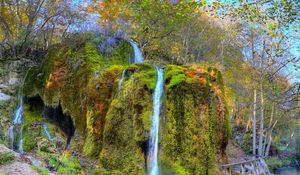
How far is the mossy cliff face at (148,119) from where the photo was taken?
860cm

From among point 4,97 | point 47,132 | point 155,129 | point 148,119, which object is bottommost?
point 47,132

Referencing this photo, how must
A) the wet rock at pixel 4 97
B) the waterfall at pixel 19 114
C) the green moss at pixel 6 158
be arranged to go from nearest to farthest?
the green moss at pixel 6 158, the waterfall at pixel 19 114, the wet rock at pixel 4 97

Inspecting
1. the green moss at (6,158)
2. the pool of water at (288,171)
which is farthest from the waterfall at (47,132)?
the pool of water at (288,171)

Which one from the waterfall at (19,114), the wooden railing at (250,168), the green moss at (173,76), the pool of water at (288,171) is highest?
the green moss at (173,76)

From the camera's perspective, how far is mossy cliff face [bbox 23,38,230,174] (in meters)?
8.60

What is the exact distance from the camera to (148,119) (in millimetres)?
8711

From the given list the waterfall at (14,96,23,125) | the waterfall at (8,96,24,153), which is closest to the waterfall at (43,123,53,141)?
the waterfall at (8,96,24,153)

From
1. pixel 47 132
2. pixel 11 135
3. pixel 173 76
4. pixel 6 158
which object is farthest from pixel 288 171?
pixel 6 158

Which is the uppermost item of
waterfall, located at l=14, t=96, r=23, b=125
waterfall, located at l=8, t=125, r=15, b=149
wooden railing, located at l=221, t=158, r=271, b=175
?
waterfall, located at l=14, t=96, r=23, b=125

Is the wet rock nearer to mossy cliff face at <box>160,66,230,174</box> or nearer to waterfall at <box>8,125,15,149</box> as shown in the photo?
waterfall at <box>8,125,15,149</box>

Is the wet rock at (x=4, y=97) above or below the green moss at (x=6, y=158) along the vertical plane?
above

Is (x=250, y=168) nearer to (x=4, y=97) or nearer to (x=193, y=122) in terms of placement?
(x=193, y=122)

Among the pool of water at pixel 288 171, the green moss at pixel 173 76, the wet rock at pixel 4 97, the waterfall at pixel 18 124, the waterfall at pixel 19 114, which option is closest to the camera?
the green moss at pixel 173 76

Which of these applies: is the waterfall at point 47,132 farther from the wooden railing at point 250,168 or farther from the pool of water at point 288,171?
the pool of water at point 288,171
